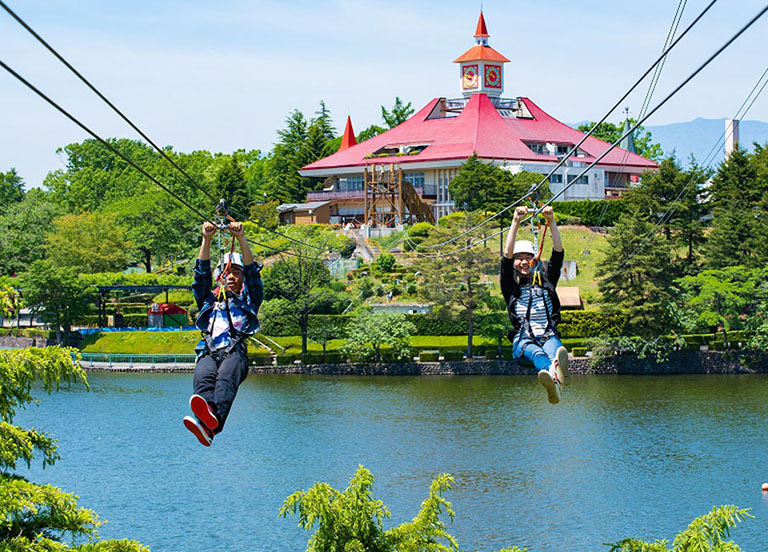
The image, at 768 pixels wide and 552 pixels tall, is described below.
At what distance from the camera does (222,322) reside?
16.7m

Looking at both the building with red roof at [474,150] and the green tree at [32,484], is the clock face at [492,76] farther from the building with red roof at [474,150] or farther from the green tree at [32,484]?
the green tree at [32,484]

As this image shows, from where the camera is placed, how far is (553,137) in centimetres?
9894

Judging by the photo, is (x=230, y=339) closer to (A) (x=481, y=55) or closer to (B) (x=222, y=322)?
(B) (x=222, y=322)

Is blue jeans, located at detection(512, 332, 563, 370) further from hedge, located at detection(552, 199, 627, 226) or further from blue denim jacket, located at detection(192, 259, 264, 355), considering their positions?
hedge, located at detection(552, 199, 627, 226)

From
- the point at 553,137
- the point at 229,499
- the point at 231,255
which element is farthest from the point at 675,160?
the point at 231,255

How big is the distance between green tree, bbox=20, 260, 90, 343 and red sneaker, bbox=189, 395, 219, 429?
59709 millimetres

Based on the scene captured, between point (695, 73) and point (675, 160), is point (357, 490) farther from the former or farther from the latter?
point (675, 160)

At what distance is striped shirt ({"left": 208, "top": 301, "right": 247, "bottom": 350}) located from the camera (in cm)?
1668

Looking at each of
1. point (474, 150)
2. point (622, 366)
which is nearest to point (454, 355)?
point (622, 366)

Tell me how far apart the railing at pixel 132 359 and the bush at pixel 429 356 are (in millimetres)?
14050

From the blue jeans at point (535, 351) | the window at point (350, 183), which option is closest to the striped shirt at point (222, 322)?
the blue jeans at point (535, 351)

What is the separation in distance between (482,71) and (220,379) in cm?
8989

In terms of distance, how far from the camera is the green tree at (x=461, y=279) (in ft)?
208

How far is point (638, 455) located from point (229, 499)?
15326 millimetres
